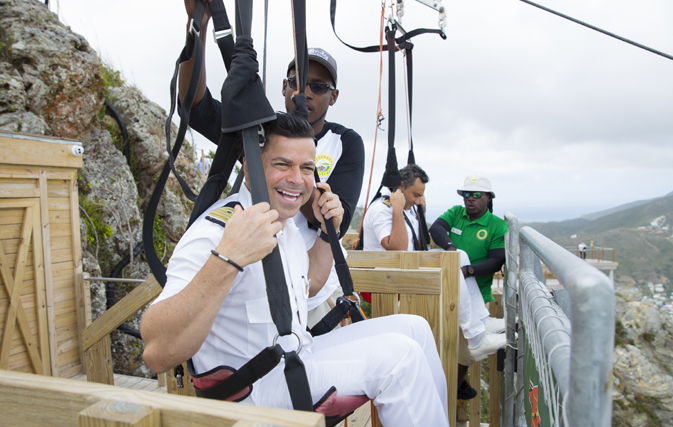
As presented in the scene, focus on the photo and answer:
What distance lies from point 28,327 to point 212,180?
4.71 metres

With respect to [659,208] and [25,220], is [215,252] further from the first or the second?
[659,208]

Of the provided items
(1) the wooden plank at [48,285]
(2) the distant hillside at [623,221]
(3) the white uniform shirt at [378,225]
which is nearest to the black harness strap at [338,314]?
(3) the white uniform shirt at [378,225]

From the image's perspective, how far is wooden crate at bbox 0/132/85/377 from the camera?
180 inches

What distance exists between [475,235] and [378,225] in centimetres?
103

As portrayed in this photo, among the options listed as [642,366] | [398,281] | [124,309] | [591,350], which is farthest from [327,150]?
[642,366]

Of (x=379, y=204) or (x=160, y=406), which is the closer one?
(x=160, y=406)

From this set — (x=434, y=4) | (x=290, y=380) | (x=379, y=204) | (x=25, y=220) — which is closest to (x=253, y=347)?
(x=290, y=380)

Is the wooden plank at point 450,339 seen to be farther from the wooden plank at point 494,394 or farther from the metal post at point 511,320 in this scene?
the wooden plank at point 494,394

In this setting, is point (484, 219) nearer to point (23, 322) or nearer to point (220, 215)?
point (220, 215)

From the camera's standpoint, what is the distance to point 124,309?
3.29 m

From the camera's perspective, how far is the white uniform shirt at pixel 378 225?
13.2 feet

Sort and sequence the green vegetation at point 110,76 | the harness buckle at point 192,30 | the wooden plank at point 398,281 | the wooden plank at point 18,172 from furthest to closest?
the green vegetation at point 110,76, the wooden plank at point 18,172, the wooden plank at point 398,281, the harness buckle at point 192,30

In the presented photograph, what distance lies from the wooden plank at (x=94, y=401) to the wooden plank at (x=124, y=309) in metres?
2.37

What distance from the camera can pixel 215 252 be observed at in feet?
4.00
